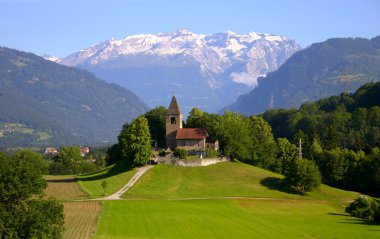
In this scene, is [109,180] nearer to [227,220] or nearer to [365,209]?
[227,220]

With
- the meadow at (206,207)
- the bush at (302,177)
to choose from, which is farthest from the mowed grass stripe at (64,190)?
the bush at (302,177)

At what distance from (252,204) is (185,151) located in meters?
23.8

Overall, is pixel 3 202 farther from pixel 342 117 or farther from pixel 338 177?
pixel 342 117

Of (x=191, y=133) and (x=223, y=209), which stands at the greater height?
(x=191, y=133)

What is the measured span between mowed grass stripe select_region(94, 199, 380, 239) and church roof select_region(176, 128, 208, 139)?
85.1 feet

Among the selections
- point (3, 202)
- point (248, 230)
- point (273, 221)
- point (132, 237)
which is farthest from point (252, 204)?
point (3, 202)

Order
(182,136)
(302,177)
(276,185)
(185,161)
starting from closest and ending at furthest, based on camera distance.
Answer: (302,177), (276,185), (185,161), (182,136)

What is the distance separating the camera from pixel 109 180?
4225 inches

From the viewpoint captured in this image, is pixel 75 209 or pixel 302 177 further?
pixel 302 177

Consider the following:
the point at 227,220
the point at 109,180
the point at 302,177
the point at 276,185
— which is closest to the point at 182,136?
the point at 109,180

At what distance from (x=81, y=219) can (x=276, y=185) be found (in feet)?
131

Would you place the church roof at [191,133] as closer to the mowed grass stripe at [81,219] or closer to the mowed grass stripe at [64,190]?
the mowed grass stripe at [64,190]

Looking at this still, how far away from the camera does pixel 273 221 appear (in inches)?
3120

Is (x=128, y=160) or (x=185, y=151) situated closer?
(x=185, y=151)
